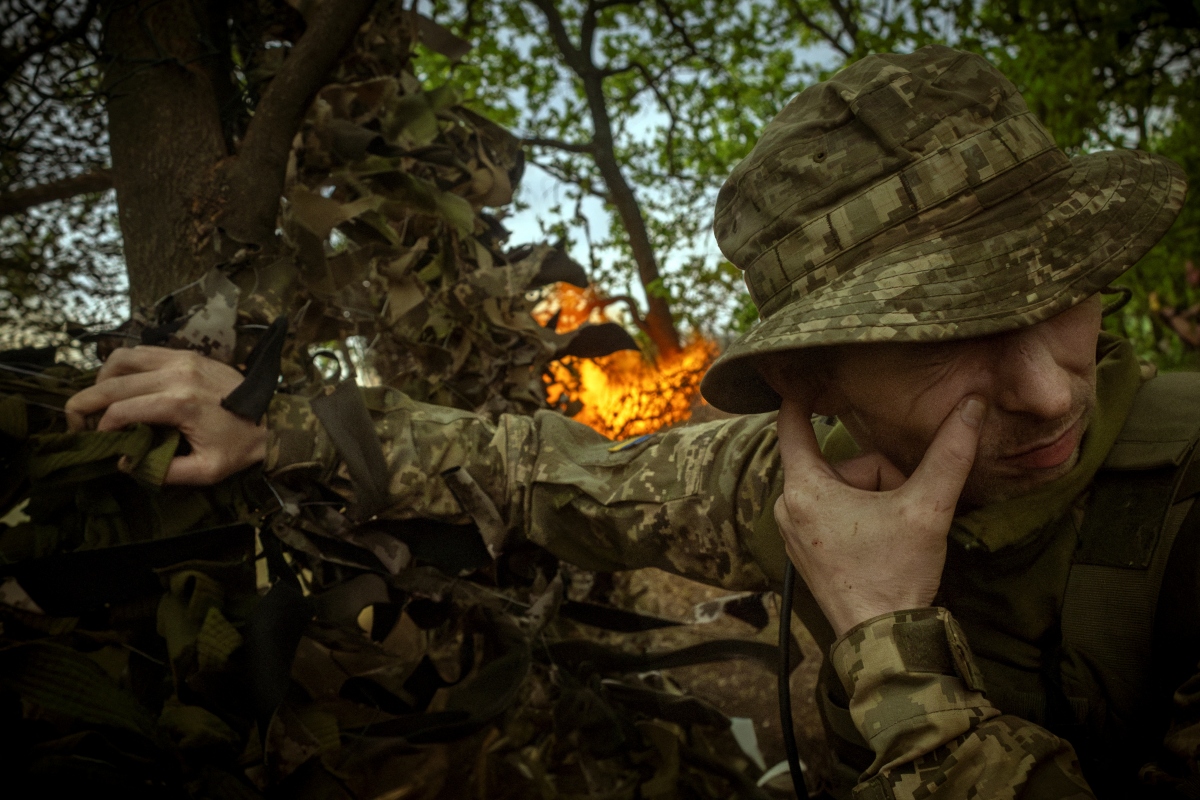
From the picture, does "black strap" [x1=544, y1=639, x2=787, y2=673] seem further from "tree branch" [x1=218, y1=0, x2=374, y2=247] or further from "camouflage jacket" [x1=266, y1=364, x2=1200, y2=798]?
"tree branch" [x1=218, y1=0, x2=374, y2=247]

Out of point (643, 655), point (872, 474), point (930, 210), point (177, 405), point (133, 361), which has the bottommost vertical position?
point (643, 655)

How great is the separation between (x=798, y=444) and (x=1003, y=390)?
16.3 inches

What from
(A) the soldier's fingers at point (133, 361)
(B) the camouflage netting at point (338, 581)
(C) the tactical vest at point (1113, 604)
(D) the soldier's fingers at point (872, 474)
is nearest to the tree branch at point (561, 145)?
(B) the camouflage netting at point (338, 581)

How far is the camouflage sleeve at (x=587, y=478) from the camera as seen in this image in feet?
6.05

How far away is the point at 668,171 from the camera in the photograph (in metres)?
8.44

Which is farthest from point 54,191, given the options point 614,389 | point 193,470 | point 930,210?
point 930,210

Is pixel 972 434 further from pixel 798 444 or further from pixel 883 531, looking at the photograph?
pixel 798 444

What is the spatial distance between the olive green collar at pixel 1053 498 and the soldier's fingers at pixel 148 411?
1.82 m

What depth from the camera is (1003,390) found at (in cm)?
132

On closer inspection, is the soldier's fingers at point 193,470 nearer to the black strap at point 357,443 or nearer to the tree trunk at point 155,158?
the black strap at point 357,443

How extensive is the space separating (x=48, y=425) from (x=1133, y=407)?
8.39 ft

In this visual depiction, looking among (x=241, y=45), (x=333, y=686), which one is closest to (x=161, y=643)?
(x=333, y=686)

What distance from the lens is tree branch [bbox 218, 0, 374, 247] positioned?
2168 mm

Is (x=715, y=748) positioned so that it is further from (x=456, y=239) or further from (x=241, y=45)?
(x=241, y=45)
